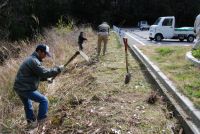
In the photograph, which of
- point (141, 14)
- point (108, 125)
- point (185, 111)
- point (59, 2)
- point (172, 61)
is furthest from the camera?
point (141, 14)

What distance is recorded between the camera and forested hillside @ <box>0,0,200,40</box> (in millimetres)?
25203

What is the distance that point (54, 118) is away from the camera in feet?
11.7

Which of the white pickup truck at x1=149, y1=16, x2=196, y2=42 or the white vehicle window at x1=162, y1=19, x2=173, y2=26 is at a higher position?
the white vehicle window at x1=162, y1=19, x2=173, y2=26

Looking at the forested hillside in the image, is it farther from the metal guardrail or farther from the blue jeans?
the blue jeans

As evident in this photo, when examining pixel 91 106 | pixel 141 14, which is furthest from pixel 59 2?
pixel 91 106

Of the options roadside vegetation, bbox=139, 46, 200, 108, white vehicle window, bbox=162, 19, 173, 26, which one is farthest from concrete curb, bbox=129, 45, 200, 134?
white vehicle window, bbox=162, 19, 173, 26

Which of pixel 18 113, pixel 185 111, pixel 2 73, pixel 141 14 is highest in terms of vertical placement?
pixel 141 14

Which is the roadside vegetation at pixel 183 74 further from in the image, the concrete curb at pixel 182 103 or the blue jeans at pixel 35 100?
the blue jeans at pixel 35 100

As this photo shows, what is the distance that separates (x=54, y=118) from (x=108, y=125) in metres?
1.07

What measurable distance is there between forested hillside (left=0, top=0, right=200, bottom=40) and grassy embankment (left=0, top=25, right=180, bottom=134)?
571 inches

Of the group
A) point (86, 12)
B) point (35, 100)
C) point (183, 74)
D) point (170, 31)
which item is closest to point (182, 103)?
point (183, 74)

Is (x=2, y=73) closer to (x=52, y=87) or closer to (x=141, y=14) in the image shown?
(x=52, y=87)

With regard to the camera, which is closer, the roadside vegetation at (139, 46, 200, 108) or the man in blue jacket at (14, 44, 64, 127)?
the man in blue jacket at (14, 44, 64, 127)

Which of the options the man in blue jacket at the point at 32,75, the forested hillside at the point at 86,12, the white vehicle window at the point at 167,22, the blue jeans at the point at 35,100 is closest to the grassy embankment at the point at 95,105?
the blue jeans at the point at 35,100
